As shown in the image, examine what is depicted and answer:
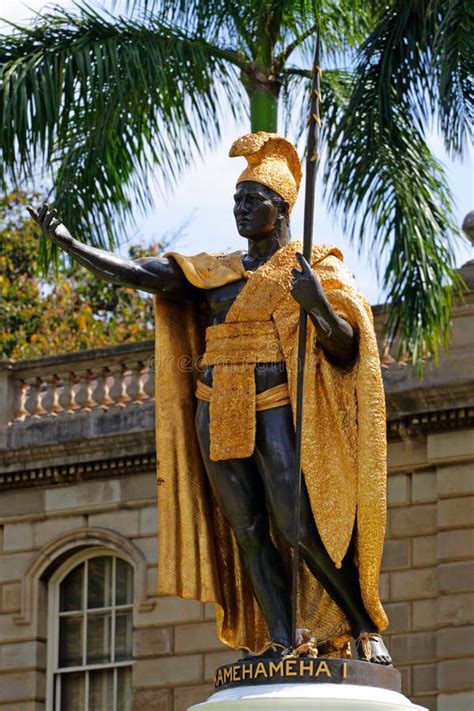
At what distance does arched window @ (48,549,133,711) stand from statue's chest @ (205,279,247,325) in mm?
13366

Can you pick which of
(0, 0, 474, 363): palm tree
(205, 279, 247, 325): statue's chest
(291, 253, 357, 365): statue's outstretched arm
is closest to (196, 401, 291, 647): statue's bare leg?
(205, 279, 247, 325): statue's chest

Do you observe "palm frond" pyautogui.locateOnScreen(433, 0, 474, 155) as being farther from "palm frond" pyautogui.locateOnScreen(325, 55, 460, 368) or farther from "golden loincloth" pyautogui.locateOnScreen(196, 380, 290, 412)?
"golden loincloth" pyautogui.locateOnScreen(196, 380, 290, 412)

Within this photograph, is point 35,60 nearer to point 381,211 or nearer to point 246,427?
point 381,211

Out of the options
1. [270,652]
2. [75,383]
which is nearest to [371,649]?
[270,652]

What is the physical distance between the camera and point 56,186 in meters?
19.7

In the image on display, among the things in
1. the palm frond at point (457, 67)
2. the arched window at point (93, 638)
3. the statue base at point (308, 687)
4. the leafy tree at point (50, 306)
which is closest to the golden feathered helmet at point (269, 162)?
the statue base at point (308, 687)

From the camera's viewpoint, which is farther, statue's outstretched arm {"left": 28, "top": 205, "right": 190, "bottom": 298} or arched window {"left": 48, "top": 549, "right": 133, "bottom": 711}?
arched window {"left": 48, "top": 549, "right": 133, "bottom": 711}

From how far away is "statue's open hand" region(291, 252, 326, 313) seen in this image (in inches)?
397

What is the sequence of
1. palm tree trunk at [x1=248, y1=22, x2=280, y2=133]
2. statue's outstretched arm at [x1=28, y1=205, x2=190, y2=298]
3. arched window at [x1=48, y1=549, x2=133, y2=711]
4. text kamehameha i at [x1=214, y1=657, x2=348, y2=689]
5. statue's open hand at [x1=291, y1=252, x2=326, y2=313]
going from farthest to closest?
arched window at [x1=48, y1=549, x2=133, y2=711], palm tree trunk at [x1=248, y1=22, x2=280, y2=133], statue's outstretched arm at [x1=28, y1=205, x2=190, y2=298], statue's open hand at [x1=291, y1=252, x2=326, y2=313], text kamehameha i at [x1=214, y1=657, x2=348, y2=689]

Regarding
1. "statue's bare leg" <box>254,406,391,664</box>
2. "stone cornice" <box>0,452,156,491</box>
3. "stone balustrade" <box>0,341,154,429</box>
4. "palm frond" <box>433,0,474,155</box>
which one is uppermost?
"palm frond" <box>433,0,474,155</box>

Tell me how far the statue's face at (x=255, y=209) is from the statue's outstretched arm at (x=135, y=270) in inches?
14.7

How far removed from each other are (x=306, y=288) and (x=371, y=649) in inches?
60.1

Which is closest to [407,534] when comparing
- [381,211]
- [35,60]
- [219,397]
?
[381,211]

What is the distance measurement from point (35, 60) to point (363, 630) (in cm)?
1033
